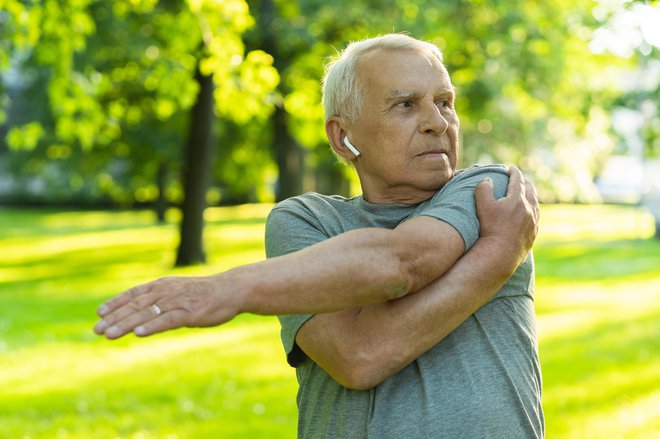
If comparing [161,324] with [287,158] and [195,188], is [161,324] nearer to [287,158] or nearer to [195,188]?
[195,188]

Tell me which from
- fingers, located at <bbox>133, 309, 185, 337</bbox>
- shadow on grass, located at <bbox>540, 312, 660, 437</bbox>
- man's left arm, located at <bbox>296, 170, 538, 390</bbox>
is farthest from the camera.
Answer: shadow on grass, located at <bbox>540, 312, 660, 437</bbox>

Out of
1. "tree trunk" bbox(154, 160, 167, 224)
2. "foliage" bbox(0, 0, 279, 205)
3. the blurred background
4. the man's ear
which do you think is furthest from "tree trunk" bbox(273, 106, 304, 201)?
the man's ear

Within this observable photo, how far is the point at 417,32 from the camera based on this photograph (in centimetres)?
1684

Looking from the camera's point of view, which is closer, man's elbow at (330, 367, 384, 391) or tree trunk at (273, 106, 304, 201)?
man's elbow at (330, 367, 384, 391)

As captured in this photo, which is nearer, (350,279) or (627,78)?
(350,279)

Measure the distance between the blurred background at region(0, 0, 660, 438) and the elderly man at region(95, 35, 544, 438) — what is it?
0.48 meters

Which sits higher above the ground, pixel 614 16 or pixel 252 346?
pixel 614 16

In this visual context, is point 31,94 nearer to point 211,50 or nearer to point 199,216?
point 199,216

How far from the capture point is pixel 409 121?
8.41ft

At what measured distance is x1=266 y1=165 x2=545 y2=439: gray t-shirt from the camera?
2348 mm

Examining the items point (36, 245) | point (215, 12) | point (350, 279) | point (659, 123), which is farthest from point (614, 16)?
point (36, 245)

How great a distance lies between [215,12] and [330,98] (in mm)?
5519

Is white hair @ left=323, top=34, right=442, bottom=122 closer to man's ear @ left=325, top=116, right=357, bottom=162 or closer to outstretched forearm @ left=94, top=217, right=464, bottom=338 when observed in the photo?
man's ear @ left=325, top=116, right=357, bottom=162

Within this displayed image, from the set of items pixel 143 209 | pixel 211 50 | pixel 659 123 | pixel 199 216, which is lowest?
pixel 143 209
